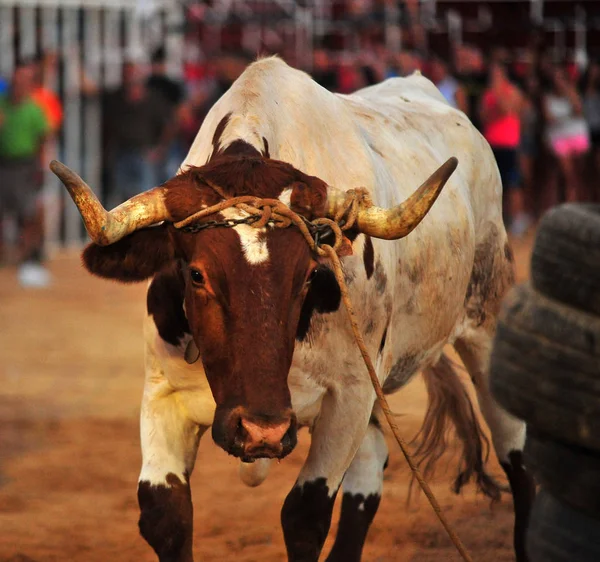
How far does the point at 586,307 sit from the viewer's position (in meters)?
2.81

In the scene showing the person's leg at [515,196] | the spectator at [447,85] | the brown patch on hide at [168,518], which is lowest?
the person's leg at [515,196]

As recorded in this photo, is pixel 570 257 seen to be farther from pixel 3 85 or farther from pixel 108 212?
pixel 3 85

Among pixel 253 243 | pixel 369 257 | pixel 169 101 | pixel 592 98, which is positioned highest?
pixel 253 243

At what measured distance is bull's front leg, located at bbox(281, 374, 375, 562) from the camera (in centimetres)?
418

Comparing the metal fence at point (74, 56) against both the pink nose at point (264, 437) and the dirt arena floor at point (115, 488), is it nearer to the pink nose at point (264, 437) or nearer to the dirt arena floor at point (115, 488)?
the dirt arena floor at point (115, 488)

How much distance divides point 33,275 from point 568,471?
11.1 metres

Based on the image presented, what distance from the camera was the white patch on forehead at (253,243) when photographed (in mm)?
3674

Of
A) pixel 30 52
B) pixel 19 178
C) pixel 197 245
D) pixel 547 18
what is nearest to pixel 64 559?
pixel 197 245

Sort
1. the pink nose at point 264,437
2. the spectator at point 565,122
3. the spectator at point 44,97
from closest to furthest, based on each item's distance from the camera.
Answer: the pink nose at point 264,437 → the spectator at point 44,97 → the spectator at point 565,122

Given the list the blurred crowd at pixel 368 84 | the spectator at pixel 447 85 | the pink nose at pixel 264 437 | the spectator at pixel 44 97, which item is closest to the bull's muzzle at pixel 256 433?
the pink nose at pixel 264 437

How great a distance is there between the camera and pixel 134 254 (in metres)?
3.95

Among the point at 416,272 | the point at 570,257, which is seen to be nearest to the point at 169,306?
the point at 416,272

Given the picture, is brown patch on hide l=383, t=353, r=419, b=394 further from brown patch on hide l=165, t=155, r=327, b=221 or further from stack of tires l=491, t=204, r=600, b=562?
stack of tires l=491, t=204, r=600, b=562

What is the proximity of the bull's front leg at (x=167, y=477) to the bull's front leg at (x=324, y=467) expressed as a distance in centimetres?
34
